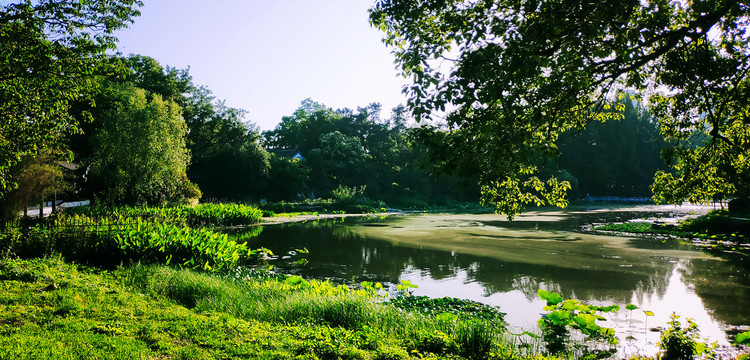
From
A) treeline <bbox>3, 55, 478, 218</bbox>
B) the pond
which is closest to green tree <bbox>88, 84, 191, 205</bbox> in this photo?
treeline <bbox>3, 55, 478, 218</bbox>

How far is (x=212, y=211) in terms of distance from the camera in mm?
23641

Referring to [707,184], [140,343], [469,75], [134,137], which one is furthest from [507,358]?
[134,137]

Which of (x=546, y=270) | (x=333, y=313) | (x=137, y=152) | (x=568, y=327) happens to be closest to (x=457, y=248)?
(x=546, y=270)

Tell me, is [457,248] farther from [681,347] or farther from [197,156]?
[197,156]

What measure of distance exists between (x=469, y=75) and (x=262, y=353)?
3.78 m

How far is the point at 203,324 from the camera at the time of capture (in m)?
5.43

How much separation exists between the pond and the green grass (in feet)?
8.32

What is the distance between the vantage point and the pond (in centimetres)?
787

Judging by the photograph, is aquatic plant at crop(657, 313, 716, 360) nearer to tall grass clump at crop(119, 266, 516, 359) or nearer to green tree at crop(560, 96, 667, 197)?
tall grass clump at crop(119, 266, 516, 359)


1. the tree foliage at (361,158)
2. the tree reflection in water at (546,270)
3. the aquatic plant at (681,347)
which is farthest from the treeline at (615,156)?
the aquatic plant at (681,347)

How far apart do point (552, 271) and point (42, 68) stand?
13382 mm

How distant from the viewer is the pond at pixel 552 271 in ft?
25.8

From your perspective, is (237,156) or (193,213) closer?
(193,213)

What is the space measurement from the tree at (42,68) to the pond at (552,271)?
6704mm
